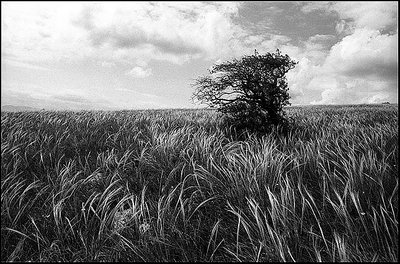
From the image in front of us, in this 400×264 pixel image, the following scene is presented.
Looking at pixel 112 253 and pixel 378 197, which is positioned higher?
pixel 378 197

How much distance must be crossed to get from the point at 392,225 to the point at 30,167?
459cm

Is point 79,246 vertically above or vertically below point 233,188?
below

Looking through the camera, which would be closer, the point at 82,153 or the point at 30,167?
the point at 30,167

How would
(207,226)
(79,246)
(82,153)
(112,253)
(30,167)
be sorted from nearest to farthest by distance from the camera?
1. (112,253)
2. (79,246)
3. (207,226)
4. (30,167)
5. (82,153)

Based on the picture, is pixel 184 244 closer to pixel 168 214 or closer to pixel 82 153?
pixel 168 214

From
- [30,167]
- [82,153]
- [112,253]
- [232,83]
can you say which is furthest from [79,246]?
[232,83]

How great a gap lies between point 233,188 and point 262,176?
402 mm

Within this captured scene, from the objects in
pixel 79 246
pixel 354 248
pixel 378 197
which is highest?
pixel 378 197

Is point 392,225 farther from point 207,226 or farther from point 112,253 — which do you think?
point 112,253

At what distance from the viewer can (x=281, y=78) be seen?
7.17 meters

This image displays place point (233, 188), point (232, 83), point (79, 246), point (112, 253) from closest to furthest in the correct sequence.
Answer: point (112, 253) < point (79, 246) < point (233, 188) < point (232, 83)

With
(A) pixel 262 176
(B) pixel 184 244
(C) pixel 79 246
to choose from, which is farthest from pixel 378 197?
(C) pixel 79 246

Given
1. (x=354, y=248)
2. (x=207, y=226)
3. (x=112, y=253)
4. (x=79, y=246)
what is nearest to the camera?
(x=354, y=248)

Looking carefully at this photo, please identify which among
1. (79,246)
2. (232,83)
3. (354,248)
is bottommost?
(79,246)
